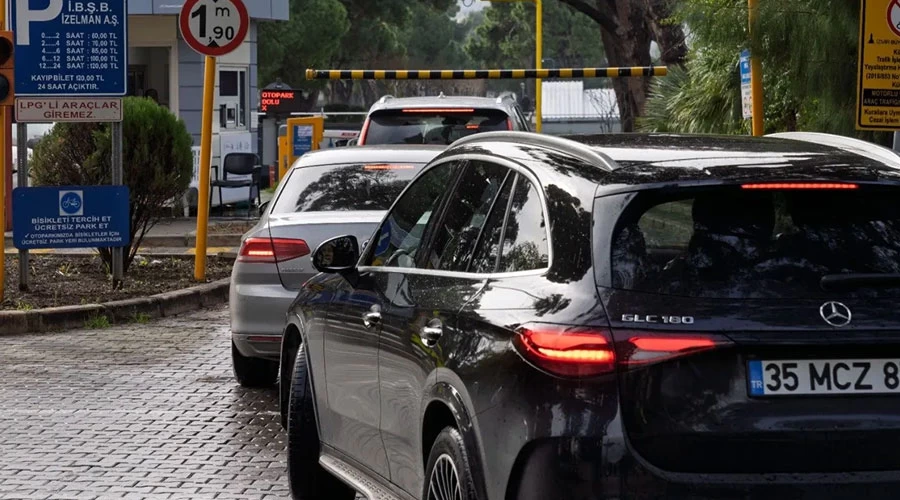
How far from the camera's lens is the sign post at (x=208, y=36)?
53.4 feet

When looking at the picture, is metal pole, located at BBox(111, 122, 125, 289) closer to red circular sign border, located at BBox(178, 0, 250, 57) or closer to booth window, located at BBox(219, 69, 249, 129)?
red circular sign border, located at BBox(178, 0, 250, 57)

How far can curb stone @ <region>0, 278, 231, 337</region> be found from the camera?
13.6 metres

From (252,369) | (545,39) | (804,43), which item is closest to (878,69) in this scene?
(804,43)

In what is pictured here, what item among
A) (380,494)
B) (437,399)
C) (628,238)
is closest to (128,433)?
(380,494)

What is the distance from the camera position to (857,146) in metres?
5.64

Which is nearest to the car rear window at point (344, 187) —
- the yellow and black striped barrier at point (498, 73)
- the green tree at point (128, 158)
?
the green tree at point (128, 158)

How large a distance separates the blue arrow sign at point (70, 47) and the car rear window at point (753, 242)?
11298 mm

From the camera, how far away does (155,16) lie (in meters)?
27.4

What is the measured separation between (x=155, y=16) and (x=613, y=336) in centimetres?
2390

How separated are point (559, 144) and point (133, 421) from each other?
15.9 ft

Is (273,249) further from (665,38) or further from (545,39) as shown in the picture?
(545,39)

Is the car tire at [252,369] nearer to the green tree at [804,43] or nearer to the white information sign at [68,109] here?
the green tree at [804,43]

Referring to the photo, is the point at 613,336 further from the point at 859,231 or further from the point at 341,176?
the point at 341,176

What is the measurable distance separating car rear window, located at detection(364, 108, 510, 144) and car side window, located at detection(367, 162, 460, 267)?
9.21 m
